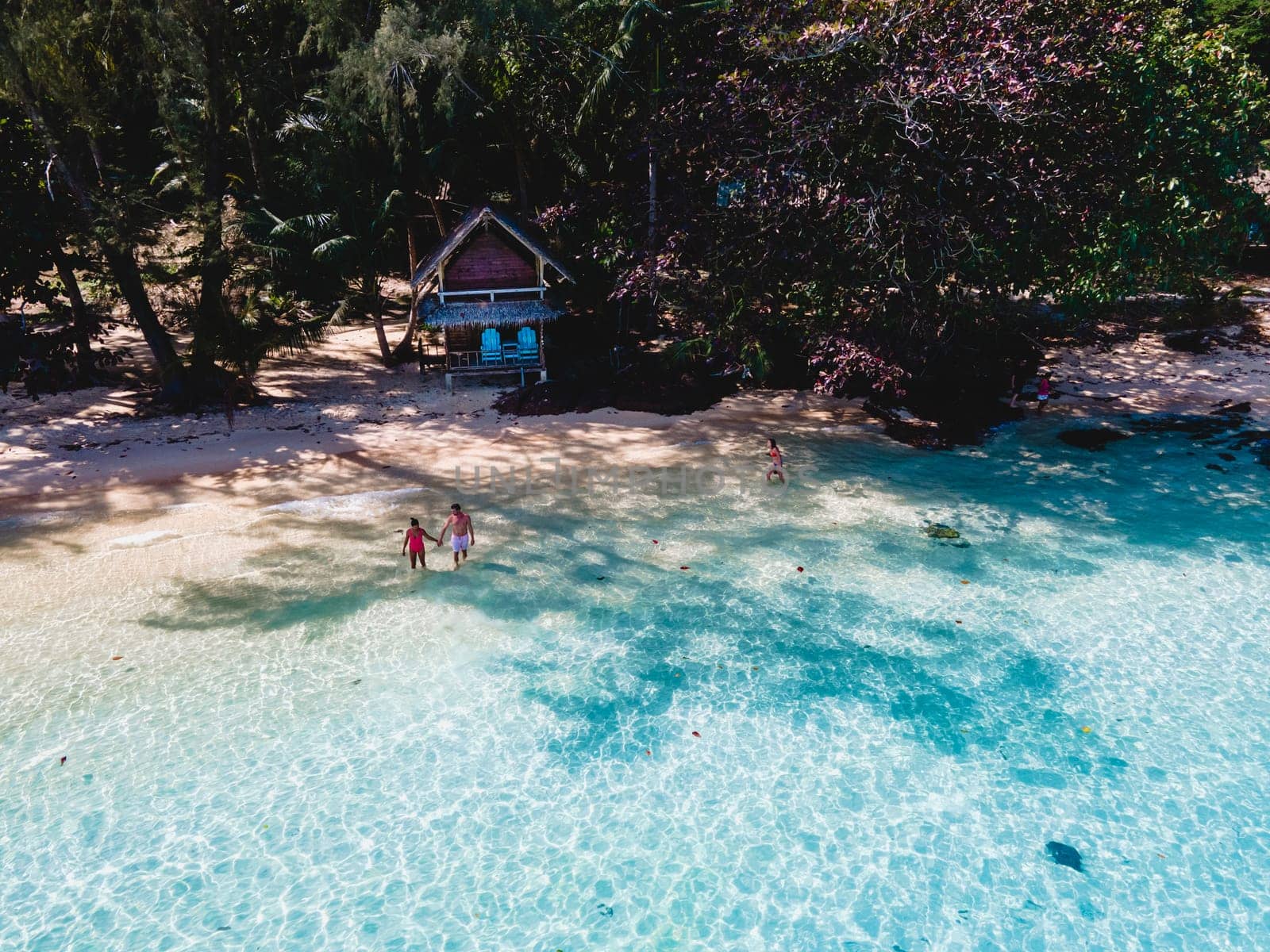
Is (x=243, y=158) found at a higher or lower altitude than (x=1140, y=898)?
higher

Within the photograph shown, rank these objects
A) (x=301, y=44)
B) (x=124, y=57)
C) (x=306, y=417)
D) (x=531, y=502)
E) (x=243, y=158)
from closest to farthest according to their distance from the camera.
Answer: (x=531, y=502)
(x=124, y=57)
(x=306, y=417)
(x=301, y=44)
(x=243, y=158)

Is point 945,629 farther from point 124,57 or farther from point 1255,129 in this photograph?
point 124,57

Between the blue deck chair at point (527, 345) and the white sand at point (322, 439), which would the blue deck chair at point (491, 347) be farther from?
the white sand at point (322, 439)

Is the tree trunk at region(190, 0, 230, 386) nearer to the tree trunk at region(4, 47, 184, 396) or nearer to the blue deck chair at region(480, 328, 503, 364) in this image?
the tree trunk at region(4, 47, 184, 396)

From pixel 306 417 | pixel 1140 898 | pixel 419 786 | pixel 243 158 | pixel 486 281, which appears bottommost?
pixel 1140 898

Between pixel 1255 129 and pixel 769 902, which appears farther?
pixel 1255 129

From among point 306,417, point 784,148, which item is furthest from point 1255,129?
point 306,417

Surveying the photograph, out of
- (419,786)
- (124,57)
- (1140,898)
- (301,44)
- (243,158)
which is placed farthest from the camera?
(243,158)

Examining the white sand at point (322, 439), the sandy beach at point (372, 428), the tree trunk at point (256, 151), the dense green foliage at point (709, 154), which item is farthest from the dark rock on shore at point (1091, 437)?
the tree trunk at point (256, 151)
